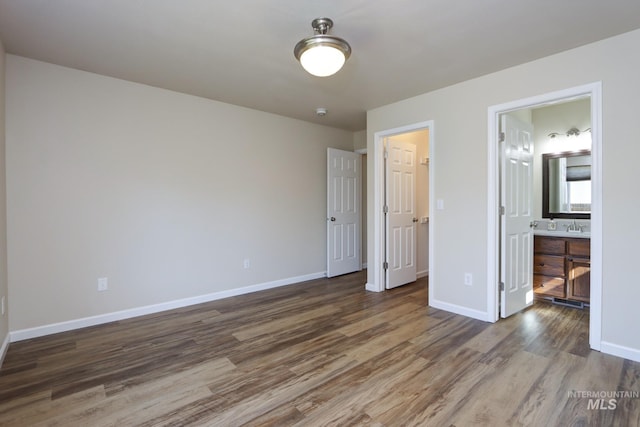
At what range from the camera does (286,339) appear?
2.65 metres

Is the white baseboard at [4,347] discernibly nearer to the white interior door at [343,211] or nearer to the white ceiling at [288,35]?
the white ceiling at [288,35]

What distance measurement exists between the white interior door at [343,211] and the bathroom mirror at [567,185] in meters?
2.59

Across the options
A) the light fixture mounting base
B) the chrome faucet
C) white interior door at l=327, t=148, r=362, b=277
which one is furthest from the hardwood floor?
the light fixture mounting base

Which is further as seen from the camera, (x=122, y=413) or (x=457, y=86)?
(x=457, y=86)

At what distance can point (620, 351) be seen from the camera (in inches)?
89.4

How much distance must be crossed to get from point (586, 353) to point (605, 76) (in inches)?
82.1

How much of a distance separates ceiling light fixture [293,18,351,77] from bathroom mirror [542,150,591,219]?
351cm

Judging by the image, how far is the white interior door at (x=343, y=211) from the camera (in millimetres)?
4750

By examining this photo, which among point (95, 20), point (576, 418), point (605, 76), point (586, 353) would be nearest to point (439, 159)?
point (605, 76)

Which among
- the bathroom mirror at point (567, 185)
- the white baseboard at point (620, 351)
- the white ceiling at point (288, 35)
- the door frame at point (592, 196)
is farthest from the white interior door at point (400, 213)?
the white baseboard at point (620, 351)

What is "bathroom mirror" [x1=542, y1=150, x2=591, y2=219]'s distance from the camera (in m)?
3.79

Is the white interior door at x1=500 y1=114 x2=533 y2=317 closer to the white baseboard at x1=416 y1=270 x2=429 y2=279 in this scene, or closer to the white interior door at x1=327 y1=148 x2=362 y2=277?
the white baseboard at x1=416 y1=270 x2=429 y2=279

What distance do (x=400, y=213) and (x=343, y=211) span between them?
999 millimetres

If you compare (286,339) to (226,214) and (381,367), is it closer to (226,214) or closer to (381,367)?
(381,367)
